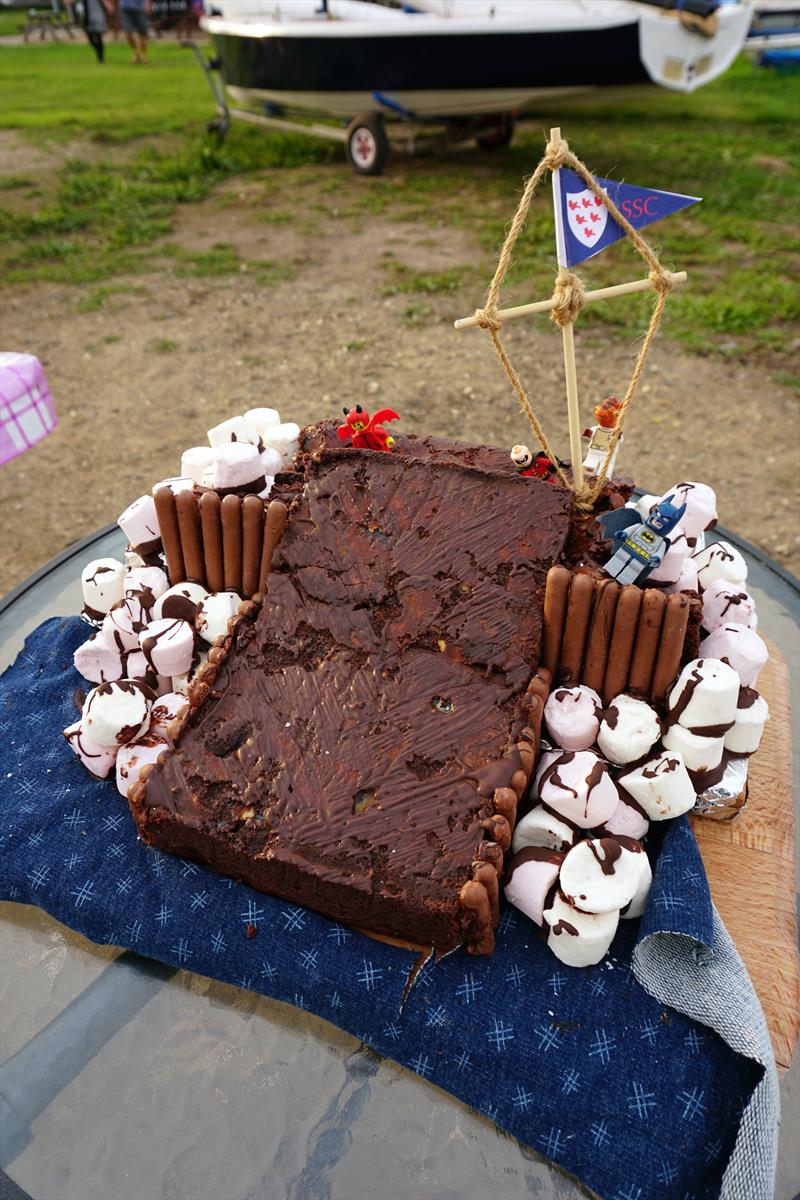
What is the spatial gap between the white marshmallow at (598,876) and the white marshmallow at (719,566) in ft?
2.64

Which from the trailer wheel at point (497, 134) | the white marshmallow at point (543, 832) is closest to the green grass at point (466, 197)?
the trailer wheel at point (497, 134)

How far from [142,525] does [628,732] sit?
130 cm

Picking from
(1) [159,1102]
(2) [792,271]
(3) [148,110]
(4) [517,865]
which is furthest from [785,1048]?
(3) [148,110]

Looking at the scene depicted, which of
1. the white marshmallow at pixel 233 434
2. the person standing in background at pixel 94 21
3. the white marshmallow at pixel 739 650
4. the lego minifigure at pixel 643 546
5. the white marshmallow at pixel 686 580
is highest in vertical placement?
the person standing in background at pixel 94 21

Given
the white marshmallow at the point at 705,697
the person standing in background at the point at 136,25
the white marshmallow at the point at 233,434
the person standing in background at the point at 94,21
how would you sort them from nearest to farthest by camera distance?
the white marshmallow at the point at 705,697 < the white marshmallow at the point at 233,434 < the person standing in background at the point at 94,21 < the person standing in background at the point at 136,25

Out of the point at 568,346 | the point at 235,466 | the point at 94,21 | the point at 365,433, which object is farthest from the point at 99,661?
the point at 94,21

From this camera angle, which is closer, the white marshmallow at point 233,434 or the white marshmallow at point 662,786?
the white marshmallow at point 662,786

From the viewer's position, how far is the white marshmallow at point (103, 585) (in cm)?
220

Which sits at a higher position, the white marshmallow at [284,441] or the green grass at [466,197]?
the white marshmallow at [284,441]

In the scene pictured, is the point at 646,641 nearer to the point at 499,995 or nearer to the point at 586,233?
the point at 499,995

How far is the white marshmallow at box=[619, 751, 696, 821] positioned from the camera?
167cm

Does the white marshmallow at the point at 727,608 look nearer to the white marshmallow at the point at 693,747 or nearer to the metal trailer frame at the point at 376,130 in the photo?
the white marshmallow at the point at 693,747

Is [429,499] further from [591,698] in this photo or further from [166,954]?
[166,954]

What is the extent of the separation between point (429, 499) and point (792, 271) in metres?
5.87
